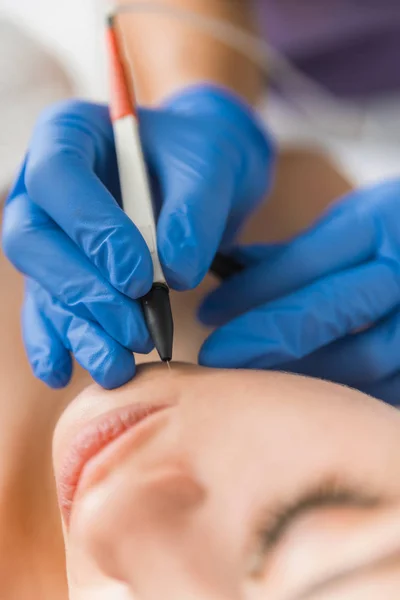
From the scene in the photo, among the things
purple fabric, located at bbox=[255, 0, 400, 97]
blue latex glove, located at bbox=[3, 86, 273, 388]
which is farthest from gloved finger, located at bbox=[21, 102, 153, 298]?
purple fabric, located at bbox=[255, 0, 400, 97]

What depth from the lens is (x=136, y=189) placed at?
82 cm

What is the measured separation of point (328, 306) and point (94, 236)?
12.8 inches

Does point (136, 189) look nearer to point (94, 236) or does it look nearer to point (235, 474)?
point (94, 236)

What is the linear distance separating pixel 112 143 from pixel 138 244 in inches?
12.0

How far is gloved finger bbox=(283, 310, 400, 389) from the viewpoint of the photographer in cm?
89

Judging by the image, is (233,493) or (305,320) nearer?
(233,493)

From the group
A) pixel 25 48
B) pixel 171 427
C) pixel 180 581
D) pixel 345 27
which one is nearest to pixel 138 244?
pixel 171 427

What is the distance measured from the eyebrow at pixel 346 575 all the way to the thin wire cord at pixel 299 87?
45.2 inches

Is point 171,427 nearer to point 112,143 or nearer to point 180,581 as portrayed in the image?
point 180,581

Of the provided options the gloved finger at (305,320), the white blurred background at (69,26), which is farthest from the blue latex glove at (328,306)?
the white blurred background at (69,26)

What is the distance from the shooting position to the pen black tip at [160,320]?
0.70m

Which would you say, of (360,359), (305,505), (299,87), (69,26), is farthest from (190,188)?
(69,26)

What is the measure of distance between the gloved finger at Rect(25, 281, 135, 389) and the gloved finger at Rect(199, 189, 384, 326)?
0.21m

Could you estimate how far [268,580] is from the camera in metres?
0.58
